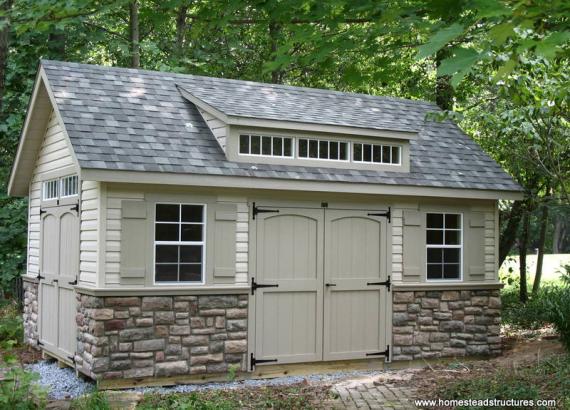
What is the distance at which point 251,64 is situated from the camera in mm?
21188

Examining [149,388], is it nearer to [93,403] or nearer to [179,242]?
[179,242]

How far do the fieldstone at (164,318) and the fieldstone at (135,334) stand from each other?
0.14 metres

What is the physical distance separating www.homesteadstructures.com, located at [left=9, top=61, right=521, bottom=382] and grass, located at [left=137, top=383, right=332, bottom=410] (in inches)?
53.4

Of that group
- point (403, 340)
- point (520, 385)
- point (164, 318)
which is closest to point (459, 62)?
point (520, 385)

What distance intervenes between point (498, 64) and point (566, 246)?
43.2 m

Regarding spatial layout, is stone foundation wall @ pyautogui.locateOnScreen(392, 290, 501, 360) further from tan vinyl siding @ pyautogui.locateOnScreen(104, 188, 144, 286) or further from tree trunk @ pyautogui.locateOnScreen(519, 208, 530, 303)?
tree trunk @ pyautogui.locateOnScreen(519, 208, 530, 303)

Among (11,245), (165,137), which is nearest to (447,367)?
(165,137)

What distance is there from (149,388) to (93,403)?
6.97ft

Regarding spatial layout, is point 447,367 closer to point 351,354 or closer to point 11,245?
point 351,354

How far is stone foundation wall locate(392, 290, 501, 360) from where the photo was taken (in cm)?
1105

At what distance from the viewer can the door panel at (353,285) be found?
10711 millimetres

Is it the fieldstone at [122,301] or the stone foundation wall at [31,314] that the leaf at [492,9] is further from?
the stone foundation wall at [31,314]


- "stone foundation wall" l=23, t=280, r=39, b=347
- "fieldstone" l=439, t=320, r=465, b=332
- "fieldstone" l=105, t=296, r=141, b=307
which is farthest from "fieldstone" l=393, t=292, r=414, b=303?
"stone foundation wall" l=23, t=280, r=39, b=347

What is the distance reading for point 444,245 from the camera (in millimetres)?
11461
